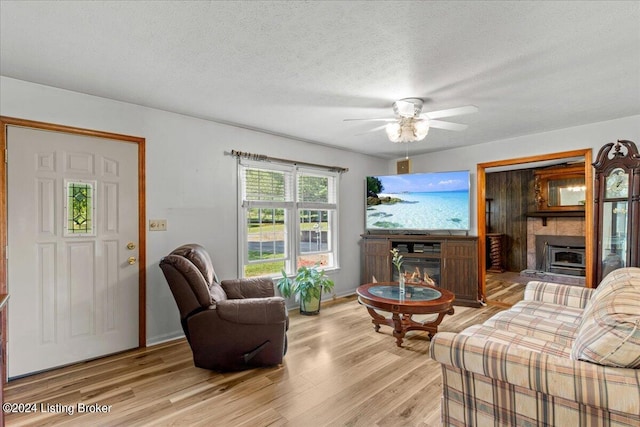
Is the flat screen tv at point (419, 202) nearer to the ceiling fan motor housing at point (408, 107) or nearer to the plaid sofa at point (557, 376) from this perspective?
the ceiling fan motor housing at point (408, 107)

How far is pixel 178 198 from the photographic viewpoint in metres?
3.23

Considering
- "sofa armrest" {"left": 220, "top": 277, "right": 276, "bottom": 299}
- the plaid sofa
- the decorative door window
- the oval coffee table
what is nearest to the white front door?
the decorative door window

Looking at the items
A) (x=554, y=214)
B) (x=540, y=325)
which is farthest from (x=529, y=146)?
(x=554, y=214)

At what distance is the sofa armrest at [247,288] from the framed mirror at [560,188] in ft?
21.2

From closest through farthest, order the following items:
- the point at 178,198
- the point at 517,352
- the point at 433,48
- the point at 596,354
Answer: the point at 596,354 < the point at 517,352 < the point at 433,48 < the point at 178,198

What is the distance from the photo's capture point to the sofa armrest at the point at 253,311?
238cm

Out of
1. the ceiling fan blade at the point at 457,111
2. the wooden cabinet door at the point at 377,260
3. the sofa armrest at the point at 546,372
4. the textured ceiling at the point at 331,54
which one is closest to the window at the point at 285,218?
the wooden cabinet door at the point at 377,260

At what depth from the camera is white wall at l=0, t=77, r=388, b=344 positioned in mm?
2578

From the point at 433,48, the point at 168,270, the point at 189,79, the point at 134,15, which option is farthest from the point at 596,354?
the point at 189,79

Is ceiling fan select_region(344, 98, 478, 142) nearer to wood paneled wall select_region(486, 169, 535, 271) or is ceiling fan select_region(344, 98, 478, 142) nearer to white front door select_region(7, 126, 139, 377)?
white front door select_region(7, 126, 139, 377)

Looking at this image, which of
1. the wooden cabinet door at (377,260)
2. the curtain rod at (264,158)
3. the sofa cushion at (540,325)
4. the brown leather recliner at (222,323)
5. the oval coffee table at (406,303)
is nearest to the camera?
the sofa cushion at (540,325)

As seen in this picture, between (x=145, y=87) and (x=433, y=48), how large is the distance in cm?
230

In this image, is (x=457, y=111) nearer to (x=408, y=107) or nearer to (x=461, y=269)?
(x=408, y=107)

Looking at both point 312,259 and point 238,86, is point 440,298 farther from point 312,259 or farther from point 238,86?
point 238,86
